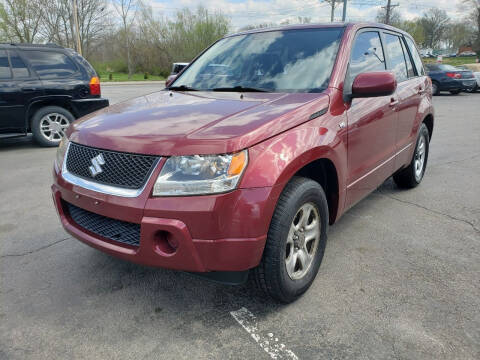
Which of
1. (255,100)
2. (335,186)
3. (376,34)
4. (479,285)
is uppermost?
(376,34)

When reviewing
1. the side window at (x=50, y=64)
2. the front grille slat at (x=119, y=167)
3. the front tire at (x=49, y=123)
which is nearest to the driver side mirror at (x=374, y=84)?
the front grille slat at (x=119, y=167)

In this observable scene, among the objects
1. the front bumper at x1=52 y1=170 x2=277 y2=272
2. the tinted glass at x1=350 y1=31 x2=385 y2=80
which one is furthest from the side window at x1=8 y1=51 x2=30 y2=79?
the tinted glass at x1=350 y1=31 x2=385 y2=80

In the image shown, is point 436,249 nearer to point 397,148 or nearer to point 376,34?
point 397,148

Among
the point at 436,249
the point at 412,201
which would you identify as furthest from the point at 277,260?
the point at 412,201

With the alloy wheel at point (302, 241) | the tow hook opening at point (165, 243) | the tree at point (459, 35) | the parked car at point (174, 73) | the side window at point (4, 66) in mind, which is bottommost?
the alloy wheel at point (302, 241)

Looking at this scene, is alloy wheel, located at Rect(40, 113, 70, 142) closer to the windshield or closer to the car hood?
the windshield

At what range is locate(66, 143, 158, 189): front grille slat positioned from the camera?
203 cm

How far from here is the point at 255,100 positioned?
102 inches

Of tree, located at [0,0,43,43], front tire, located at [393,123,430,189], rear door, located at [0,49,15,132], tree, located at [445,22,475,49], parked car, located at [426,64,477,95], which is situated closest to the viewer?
front tire, located at [393,123,430,189]

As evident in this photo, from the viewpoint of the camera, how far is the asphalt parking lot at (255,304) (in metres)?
2.10

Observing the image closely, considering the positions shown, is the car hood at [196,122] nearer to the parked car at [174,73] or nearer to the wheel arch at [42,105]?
the parked car at [174,73]

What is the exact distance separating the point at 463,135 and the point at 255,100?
300 inches

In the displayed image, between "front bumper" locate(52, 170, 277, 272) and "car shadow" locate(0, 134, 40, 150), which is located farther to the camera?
"car shadow" locate(0, 134, 40, 150)

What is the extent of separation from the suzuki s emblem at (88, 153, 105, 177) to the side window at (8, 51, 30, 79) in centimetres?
554
